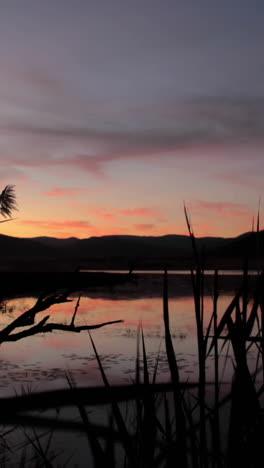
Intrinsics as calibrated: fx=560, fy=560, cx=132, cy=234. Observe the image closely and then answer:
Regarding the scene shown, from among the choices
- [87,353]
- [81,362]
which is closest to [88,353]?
[87,353]

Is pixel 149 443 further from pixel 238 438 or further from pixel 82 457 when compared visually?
pixel 82 457

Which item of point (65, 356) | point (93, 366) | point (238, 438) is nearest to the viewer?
point (238, 438)

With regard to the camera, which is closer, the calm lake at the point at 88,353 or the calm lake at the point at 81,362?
the calm lake at the point at 81,362

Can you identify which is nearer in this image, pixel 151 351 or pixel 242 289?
pixel 242 289

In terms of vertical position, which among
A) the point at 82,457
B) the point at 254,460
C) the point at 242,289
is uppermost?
the point at 242,289

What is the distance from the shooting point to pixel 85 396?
12797 millimetres

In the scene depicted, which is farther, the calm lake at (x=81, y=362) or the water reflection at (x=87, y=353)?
the water reflection at (x=87, y=353)

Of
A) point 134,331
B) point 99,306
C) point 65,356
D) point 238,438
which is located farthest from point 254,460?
point 99,306

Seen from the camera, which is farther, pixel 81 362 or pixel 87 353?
pixel 87 353

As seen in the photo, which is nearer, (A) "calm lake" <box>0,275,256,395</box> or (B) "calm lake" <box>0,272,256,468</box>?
(B) "calm lake" <box>0,272,256,468</box>

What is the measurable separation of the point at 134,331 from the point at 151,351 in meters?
4.33

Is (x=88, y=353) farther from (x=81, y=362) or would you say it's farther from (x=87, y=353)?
(x=81, y=362)

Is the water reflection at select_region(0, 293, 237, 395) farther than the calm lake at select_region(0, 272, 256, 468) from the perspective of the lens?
Yes

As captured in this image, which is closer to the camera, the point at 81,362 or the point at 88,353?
the point at 81,362
